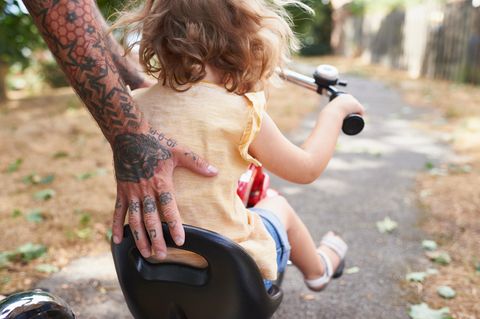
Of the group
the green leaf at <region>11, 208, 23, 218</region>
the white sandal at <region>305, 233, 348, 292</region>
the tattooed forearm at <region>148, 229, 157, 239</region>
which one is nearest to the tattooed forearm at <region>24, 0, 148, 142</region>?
the tattooed forearm at <region>148, 229, 157, 239</region>

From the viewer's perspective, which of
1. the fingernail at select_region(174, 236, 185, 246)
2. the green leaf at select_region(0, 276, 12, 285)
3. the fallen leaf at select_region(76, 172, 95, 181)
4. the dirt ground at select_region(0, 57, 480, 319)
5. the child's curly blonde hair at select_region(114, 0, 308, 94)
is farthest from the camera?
the fallen leaf at select_region(76, 172, 95, 181)

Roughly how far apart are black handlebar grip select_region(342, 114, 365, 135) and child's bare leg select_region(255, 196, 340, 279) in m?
0.32

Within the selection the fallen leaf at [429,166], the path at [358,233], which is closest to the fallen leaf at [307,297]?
the path at [358,233]

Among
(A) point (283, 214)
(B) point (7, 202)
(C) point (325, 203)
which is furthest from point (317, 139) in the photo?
(B) point (7, 202)

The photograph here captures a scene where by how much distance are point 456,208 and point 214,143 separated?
2.25 m

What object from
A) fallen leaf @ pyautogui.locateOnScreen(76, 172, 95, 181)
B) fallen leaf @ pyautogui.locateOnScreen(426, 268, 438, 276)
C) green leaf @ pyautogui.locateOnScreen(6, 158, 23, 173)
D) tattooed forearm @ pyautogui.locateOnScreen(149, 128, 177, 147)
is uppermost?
tattooed forearm @ pyautogui.locateOnScreen(149, 128, 177, 147)

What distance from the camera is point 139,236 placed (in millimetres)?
1222

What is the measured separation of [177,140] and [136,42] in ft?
1.12

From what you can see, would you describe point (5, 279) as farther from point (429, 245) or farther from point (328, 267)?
point (429, 245)

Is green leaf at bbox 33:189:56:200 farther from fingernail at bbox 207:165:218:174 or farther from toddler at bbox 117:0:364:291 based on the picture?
fingernail at bbox 207:165:218:174

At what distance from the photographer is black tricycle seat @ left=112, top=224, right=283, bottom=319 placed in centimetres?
117

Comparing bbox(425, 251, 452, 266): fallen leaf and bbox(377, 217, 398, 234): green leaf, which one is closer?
bbox(425, 251, 452, 266): fallen leaf

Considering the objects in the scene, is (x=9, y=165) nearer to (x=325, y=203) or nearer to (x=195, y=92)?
(x=325, y=203)

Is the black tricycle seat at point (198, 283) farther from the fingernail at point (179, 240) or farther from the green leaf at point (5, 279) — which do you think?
the green leaf at point (5, 279)
